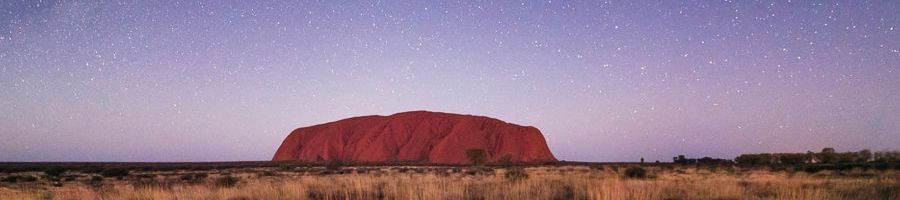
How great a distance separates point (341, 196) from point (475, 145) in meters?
118

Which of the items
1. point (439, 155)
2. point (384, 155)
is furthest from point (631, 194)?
point (384, 155)

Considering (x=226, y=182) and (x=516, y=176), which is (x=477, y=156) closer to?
(x=516, y=176)

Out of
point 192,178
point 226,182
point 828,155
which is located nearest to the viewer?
point 226,182

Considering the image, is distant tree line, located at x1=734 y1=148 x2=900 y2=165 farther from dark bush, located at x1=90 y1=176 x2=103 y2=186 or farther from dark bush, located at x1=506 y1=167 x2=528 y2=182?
dark bush, located at x1=90 y1=176 x2=103 y2=186

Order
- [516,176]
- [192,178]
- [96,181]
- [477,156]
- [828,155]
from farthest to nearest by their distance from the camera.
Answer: [477,156] < [828,155] < [192,178] < [96,181] < [516,176]

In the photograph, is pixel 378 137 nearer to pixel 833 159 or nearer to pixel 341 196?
pixel 833 159

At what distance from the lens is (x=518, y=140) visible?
136 meters

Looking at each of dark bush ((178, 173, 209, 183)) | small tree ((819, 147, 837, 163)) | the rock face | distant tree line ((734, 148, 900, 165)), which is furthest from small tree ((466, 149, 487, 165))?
dark bush ((178, 173, 209, 183))

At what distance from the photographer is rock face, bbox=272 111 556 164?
427ft

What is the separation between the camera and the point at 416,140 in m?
137

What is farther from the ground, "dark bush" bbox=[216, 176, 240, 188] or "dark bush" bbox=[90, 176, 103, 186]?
"dark bush" bbox=[216, 176, 240, 188]

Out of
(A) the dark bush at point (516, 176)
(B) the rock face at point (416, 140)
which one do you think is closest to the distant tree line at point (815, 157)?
(B) the rock face at point (416, 140)

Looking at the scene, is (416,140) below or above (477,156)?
above

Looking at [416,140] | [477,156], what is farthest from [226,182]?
[416,140]
